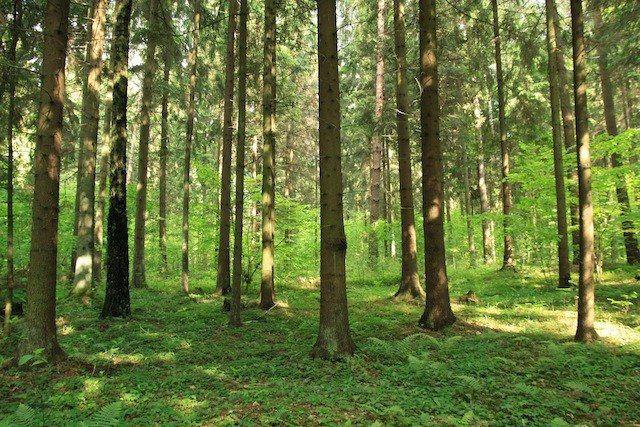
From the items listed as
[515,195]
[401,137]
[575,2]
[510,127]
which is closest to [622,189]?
[510,127]

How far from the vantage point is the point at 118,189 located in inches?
372

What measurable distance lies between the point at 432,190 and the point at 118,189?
727cm

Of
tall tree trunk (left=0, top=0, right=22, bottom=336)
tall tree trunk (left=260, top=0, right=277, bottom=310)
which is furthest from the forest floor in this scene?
tall tree trunk (left=260, top=0, right=277, bottom=310)

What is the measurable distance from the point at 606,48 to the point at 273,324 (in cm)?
1623

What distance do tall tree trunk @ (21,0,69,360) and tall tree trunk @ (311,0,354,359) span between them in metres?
4.20

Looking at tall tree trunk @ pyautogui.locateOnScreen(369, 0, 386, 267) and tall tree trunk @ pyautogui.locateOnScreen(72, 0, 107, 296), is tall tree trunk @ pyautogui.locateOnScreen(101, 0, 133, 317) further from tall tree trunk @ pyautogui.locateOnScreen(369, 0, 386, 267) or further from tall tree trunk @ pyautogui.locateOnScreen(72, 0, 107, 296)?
tall tree trunk @ pyautogui.locateOnScreen(369, 0, 386, 267)

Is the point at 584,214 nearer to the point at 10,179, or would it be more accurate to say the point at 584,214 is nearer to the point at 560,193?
the point at 560,193

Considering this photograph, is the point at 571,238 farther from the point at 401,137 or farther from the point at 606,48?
the point at 401,137

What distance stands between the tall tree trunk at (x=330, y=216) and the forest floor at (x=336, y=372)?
1.65 feet

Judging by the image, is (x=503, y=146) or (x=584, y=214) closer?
(x=584, y=214)

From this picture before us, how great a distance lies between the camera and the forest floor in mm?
4762

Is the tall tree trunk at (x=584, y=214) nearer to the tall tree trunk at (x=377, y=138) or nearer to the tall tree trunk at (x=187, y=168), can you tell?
the tall tree trunk at (x=377, y=138)

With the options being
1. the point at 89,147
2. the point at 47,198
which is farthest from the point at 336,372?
the point at 89,147

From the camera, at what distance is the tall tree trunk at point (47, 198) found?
6.11 m
